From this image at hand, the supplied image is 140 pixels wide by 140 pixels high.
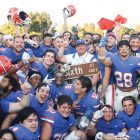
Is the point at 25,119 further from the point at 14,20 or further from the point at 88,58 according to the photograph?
the point at 14,20

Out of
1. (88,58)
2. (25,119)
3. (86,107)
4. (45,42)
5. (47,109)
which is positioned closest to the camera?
(25,119)

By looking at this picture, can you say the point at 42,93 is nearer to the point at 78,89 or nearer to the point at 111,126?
the point at 78,89

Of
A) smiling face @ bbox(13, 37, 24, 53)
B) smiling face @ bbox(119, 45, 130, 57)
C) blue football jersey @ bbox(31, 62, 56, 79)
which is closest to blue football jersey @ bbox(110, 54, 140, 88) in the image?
smiling face @ bbox(119, 45, 130, 57)

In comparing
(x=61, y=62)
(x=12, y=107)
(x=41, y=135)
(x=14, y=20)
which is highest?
(x=14, y=20)

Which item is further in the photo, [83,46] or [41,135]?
[83,46]

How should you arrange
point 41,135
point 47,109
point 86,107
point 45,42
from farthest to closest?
1. point 45,42
2. point 86,107
3. point 47,109
4. point 41,135

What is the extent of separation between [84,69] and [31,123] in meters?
2.46

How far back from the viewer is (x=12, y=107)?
17.4 ft

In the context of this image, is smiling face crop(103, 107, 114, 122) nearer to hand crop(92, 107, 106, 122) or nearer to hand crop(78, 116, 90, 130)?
hand crop(92, 107, 106, 122)

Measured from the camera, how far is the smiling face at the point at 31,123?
4809 millimetres

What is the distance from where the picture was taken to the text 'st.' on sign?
7000mm

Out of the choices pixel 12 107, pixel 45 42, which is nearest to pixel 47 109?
pixel 12 107

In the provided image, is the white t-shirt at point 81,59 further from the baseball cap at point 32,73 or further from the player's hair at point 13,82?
the player's hair at point 13,82

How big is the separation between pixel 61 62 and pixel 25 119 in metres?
2.72
